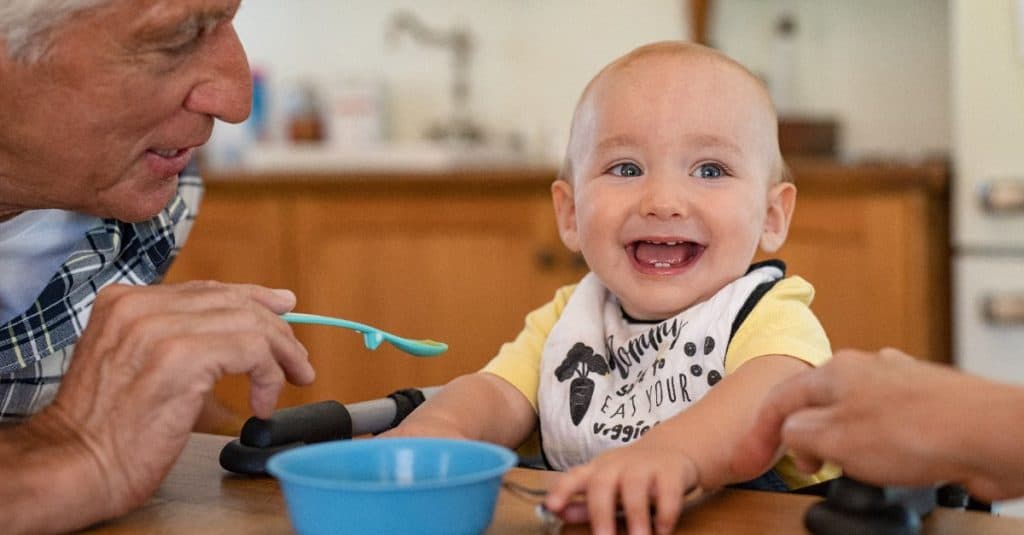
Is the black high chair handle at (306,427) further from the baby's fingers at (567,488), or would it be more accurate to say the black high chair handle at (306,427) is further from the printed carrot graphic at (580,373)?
the baby's fingers at (567,488)

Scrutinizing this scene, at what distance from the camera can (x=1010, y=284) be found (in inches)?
104

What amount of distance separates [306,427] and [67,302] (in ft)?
1.46

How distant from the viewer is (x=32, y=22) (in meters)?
1.06

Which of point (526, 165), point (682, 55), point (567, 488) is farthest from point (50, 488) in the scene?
point (526, 165)

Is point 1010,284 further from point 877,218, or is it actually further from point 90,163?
point 90,163

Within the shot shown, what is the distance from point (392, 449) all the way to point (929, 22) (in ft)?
9.29

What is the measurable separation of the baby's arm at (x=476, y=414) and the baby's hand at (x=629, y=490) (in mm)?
232

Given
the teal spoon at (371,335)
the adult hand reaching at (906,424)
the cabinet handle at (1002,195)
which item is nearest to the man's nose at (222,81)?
the teal spoon at (371,335)

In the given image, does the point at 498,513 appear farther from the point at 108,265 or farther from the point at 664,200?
the point at 108,265

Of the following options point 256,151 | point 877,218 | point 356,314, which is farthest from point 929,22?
point 256,151

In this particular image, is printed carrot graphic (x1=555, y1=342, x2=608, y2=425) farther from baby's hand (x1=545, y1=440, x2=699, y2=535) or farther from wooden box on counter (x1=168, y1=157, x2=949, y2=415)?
wooden box on counter (x1=168, y1=157, x2=949, y2=415)

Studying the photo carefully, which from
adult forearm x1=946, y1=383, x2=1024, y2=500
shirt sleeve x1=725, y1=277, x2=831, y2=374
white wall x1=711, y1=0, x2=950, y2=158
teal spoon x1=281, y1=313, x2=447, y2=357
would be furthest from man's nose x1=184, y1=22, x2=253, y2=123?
white wall x1=711, y1=0, x2=950, y2=158

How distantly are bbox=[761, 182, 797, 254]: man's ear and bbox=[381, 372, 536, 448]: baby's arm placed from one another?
284mm

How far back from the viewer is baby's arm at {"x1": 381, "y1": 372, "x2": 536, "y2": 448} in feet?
3.27
